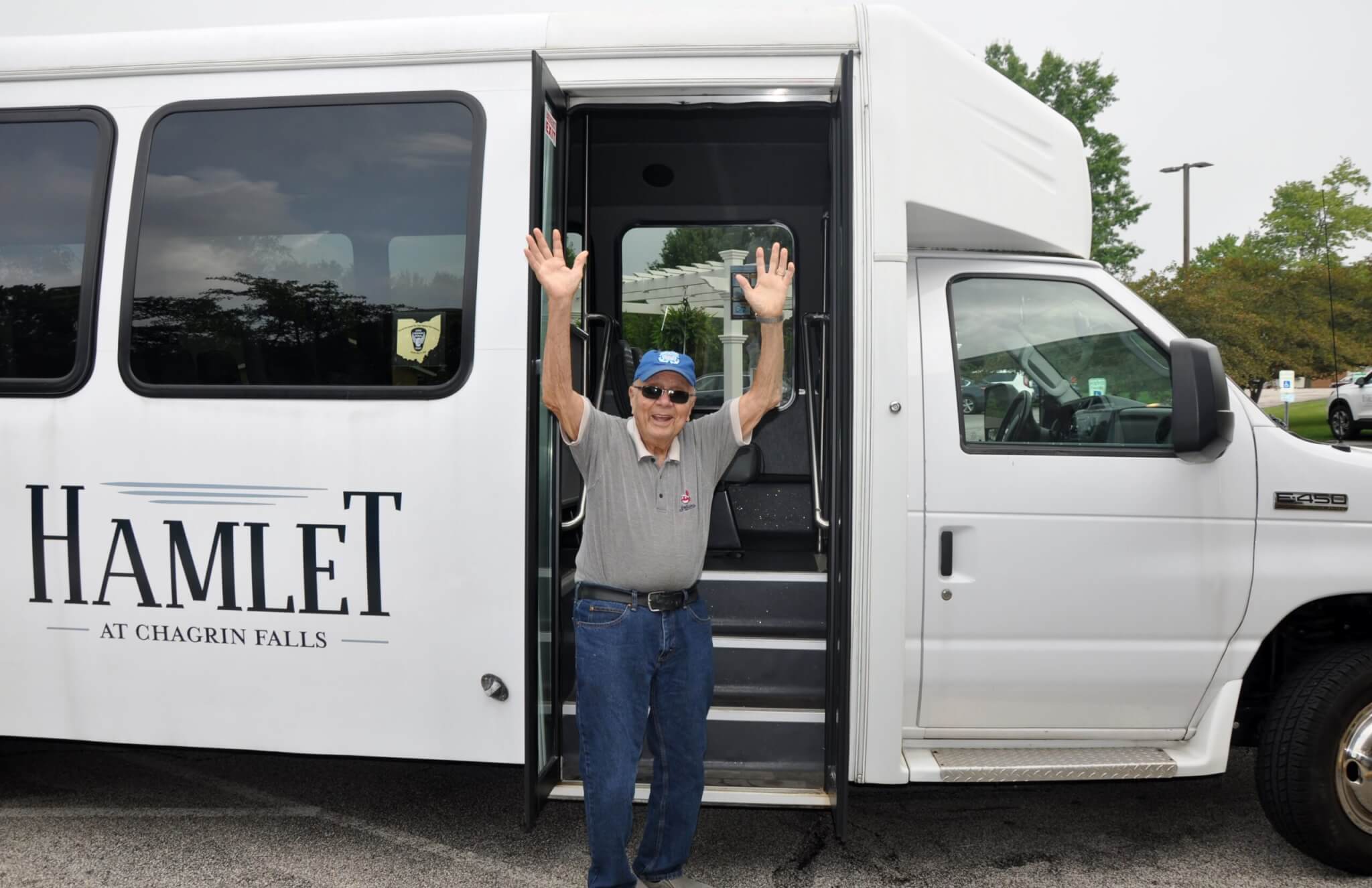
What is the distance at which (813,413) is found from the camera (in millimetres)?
4621

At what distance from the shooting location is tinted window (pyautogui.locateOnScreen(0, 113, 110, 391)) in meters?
3.46

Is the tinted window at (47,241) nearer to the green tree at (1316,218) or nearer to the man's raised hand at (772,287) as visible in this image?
the man's raised hand at (772,287)

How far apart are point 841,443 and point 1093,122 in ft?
94.6

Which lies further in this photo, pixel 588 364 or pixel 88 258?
pixel 588 364

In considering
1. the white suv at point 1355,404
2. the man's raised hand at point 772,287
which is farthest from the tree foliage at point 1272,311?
the man's raised hand at point 772,287

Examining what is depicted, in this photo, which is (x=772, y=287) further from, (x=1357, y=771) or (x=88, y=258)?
(x=1357, y=771)

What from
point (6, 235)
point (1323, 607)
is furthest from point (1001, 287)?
point (6, 235)

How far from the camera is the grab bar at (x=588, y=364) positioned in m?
3.84

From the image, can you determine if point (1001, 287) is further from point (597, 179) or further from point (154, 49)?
point (154, 49)

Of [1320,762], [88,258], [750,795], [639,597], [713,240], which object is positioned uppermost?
[713,240]

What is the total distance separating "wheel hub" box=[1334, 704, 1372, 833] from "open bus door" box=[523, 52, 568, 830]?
2.67m

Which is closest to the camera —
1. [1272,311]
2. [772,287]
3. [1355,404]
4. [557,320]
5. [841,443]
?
[557,320]

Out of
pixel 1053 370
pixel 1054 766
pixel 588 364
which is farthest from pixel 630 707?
pixel 588 364

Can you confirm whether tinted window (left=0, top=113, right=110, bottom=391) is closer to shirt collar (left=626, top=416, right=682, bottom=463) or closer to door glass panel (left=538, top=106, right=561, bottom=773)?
door glass panel (left=538, top=106, right=561, bottom=773)
